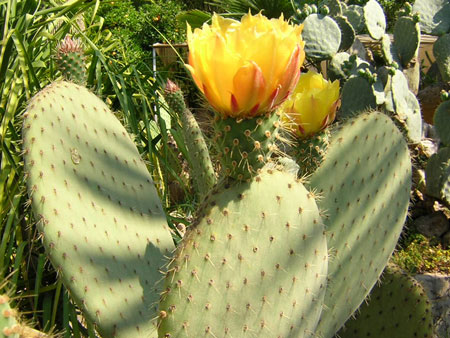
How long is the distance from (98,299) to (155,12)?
650cm

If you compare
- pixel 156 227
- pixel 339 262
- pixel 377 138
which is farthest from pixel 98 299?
pixel 377 138

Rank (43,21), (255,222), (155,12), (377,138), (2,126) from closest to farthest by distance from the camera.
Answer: (255,222) → (377,138) → (2,126) → (43,21) → (155,12)

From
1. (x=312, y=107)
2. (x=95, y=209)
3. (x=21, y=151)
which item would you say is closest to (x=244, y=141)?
(x=312, y=107)

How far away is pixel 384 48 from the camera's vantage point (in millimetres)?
3338

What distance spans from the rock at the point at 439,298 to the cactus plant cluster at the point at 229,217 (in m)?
1.07

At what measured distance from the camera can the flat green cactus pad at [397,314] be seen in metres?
1.71

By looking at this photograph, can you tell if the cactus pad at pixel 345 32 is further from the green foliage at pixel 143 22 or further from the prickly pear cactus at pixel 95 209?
the green foliage at pixel 143 22

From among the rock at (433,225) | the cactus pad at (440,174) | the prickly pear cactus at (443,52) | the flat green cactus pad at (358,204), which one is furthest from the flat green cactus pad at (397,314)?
the prickly pear cactus at (443,52)

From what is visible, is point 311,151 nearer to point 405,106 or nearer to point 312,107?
point 312,107

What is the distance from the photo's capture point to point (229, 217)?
98cm

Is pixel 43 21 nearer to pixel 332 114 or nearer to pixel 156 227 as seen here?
pixel 156 227

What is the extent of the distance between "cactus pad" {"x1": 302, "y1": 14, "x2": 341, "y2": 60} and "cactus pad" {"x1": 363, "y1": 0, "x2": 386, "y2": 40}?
1.17ft

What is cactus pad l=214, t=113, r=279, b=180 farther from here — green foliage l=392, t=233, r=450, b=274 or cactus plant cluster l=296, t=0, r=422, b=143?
green foliage l=392, t=233, r=450, b=274

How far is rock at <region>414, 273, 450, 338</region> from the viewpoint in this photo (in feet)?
8.64
